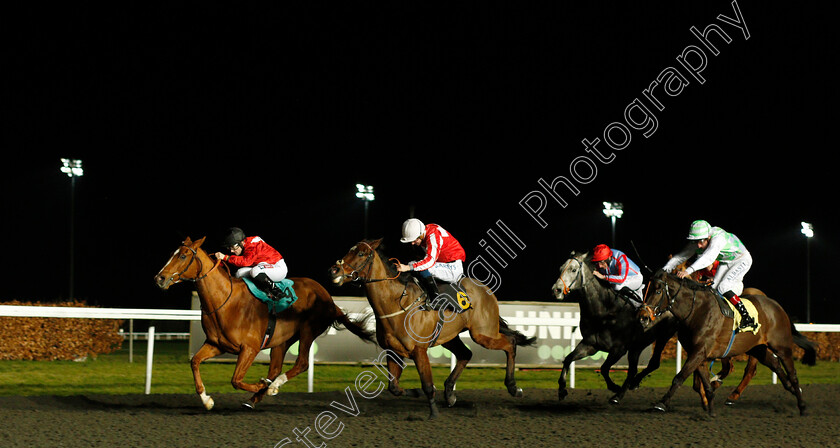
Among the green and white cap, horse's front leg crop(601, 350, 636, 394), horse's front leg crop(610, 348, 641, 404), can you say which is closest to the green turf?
horse's front leg crop(601, 350, 636, 394)

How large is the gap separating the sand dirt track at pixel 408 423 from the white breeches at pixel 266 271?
1149 mm

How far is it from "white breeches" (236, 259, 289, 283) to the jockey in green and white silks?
11.8 feet

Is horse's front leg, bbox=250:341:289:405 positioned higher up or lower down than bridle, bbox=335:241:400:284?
lower down

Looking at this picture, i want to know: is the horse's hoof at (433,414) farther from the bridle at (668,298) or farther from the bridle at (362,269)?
the bridle at (668,298)

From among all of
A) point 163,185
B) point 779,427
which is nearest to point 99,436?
point 779,427

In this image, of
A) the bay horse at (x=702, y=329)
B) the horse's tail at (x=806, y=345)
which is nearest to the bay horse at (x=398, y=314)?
the bay horse at (x=702, y=329)

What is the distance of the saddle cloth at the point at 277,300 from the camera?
22.9 ft

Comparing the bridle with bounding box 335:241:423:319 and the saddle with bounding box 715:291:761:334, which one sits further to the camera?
the saddle with bounding box 715:291:761:334

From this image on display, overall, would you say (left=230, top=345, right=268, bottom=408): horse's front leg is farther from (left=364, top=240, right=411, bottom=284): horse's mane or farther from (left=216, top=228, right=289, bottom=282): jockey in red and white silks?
(left=364, top=240, right=411, bottom=284): horse's mane

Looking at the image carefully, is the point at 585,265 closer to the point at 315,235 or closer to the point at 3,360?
the point at 3,360

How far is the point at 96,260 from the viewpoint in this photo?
37.1 m

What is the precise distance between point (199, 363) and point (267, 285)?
0.91 meters

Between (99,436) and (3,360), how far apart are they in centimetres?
715

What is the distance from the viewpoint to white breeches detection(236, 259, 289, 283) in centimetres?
702
